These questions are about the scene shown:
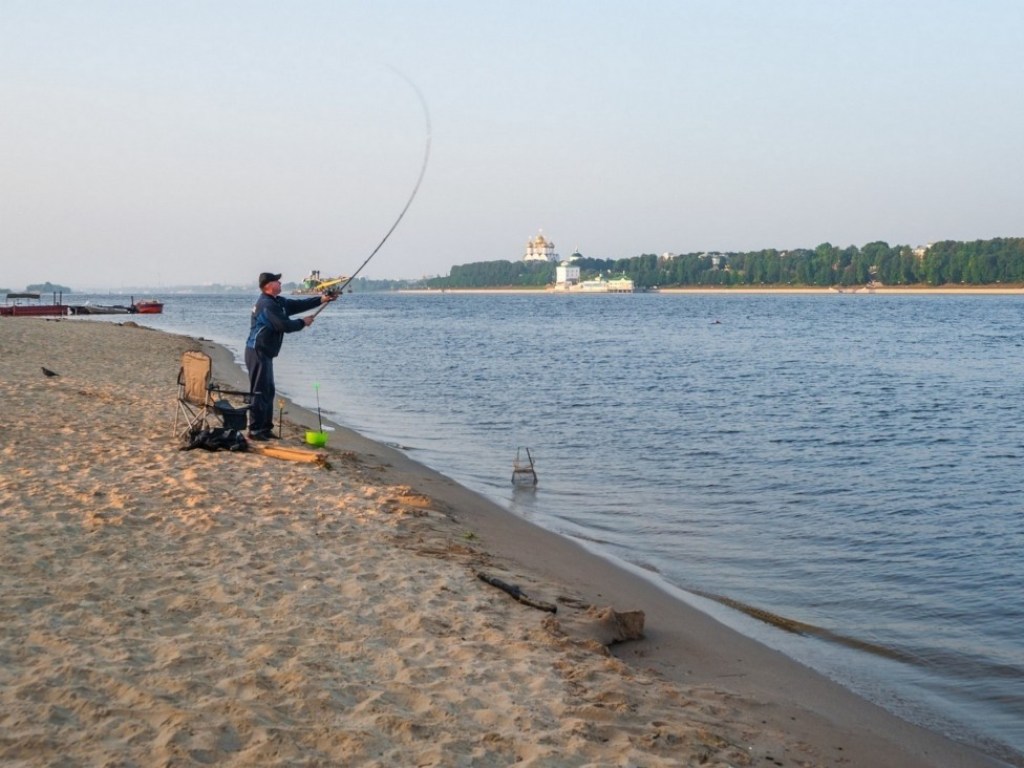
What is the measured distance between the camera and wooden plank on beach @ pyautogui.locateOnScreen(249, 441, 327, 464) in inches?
436

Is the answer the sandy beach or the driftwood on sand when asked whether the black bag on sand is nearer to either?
the sandy beach

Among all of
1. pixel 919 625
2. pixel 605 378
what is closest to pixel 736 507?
pixel 919 625

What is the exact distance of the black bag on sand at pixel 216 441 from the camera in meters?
11.0

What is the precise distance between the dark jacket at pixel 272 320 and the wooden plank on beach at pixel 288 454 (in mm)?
1066

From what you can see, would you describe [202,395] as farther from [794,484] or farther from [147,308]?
[147,308]

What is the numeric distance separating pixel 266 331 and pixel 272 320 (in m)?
0.17

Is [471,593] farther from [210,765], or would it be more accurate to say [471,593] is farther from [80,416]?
[80,416]

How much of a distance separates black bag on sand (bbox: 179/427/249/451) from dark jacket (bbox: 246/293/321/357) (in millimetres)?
991

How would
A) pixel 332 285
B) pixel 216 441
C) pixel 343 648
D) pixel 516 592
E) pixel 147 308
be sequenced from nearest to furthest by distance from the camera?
1. pixel 343 648
2. pixel 516 592
3. pixel 216 441
4. pixel 332 285
5. pixel 147 308

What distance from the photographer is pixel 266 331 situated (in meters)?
11.4

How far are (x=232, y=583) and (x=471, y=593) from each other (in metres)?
1.57

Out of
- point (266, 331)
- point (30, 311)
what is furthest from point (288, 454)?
point (30, 311)

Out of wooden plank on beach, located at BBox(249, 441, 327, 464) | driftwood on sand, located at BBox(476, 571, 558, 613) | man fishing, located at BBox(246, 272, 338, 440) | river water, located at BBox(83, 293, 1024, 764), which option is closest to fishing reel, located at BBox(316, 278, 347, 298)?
man fishing, located at BBox(246, 272, 338, 440)

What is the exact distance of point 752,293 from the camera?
196500 millimetres
